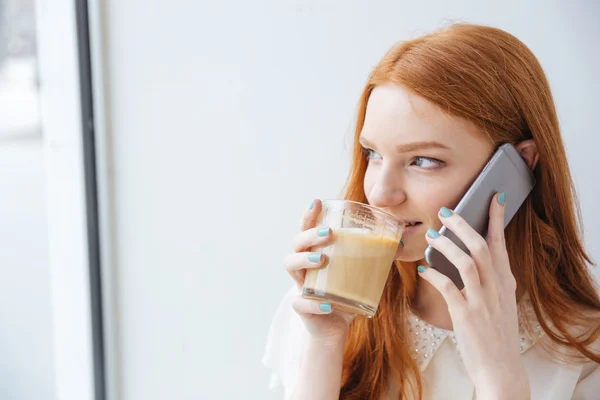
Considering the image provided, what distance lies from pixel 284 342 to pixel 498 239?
0.56 metres

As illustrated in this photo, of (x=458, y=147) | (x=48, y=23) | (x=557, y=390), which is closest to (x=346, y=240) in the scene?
(x=458, y=147)

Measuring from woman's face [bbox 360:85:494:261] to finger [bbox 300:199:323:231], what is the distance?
0.09 meters

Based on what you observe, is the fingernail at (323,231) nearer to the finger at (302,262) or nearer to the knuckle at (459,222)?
the finger at (302,262)

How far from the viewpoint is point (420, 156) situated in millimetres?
Result: 978

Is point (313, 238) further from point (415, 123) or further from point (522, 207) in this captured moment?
point (522, 207)

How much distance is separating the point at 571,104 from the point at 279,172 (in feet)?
2.09

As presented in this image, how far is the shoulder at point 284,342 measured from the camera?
4.20 feet

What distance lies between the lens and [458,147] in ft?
3.18

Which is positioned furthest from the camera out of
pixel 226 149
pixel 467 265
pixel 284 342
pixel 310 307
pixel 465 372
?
pixel 226 149

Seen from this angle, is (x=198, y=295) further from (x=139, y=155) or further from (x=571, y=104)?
(x=571, y=104)

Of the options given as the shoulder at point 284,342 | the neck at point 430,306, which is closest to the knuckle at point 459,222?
the neck at point 430,306

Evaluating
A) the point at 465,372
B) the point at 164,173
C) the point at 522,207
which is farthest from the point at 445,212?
the point at 164,173

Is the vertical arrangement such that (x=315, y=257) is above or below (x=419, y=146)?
below

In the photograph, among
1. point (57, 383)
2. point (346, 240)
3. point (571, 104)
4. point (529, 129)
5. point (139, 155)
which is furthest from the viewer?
point (57, 383)
